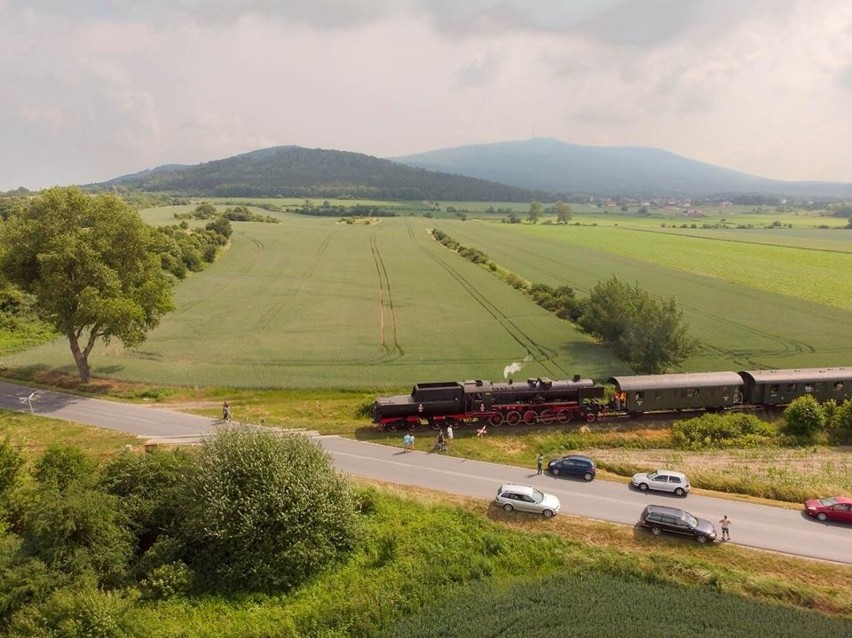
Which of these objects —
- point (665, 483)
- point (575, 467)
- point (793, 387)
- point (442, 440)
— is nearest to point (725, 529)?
point (665, 483)

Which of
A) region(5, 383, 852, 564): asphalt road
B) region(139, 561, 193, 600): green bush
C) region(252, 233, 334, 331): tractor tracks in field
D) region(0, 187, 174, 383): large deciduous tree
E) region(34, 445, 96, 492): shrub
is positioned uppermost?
region(0, 187, 174, 383): large deciduous tree

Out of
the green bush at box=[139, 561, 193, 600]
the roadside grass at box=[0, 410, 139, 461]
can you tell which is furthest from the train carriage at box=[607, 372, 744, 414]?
the roadside grass at box=[0, 410, 139, 461]

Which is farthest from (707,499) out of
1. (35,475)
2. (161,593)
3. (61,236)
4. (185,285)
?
(185,285)

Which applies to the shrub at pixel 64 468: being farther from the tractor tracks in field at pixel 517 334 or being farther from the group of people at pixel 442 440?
the tractor tracks in field at pixel 517 334

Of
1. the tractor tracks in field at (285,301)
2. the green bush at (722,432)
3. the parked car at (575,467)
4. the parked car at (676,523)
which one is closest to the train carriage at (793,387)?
the green bush at (722,432)

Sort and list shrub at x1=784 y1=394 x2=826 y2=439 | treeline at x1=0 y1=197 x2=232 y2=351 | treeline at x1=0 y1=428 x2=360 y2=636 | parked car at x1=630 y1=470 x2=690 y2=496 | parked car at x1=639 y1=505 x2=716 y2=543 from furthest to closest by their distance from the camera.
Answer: treeline at x1=0 y1=197 x2=232 y2=351
shrub at x1=784 y1=394 x2=826 y2=439
parked car at x1=630 y1=470 x2=690 y2=496
parked car at x1=639 y1=505 x2=716 y2=543
treeline at x1=0 y1=428 x2=360 y2=636

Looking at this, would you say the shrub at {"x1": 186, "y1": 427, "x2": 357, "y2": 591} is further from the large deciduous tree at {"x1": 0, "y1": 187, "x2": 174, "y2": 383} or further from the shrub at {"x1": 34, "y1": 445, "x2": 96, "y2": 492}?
the large deciduous tree at {"x1": 0, "y1": 187, "x2": 174, "y2": 383}
